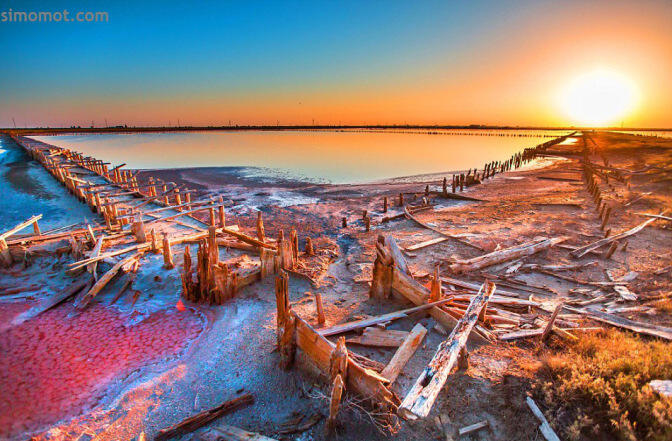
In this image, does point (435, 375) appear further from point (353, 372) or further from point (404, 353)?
point (404, 353)

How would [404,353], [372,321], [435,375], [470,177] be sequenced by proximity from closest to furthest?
[435,375]
[404,353]
[372,321]
[470,177]

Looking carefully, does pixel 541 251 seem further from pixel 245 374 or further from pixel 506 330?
pixel 245 374

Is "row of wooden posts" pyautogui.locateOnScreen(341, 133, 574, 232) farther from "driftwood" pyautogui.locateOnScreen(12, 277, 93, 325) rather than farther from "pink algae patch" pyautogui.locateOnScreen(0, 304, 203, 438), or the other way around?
"driftwood" pyautogui.locateOnScreen(12, 277, 93, 325)

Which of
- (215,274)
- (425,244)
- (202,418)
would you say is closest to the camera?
(202,418)

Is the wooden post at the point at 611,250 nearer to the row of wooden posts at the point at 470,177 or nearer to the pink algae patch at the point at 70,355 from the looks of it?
the row of wooden posts at the point at 470,177

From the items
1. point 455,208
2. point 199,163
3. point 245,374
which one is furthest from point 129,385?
point 199,163

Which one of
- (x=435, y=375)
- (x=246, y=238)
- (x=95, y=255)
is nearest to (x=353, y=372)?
(x=435, y=375)

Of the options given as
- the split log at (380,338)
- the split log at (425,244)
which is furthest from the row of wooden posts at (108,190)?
the split log at (380,338)

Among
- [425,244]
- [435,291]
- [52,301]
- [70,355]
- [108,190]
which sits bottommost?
[70,355]

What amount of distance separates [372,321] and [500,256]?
759 centimetres

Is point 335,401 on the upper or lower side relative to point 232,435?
upper

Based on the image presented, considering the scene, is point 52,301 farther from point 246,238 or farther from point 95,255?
point 246,238

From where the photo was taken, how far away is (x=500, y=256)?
1279 cm

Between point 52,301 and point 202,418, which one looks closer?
point 202,418
